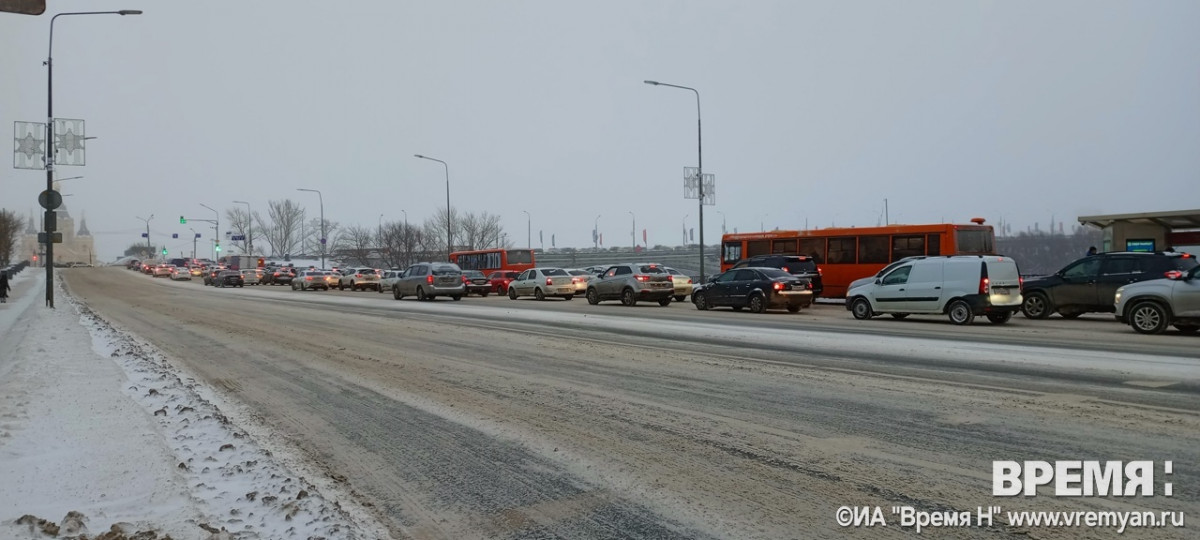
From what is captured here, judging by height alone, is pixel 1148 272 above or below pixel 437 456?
above

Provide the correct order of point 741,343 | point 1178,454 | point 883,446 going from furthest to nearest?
point 741,343
point 883,446
point 1178,454

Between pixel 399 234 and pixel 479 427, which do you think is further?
pixel 399 234

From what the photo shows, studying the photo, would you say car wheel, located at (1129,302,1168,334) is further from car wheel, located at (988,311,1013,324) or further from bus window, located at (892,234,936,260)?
bus window, located at (892,234,936,260)

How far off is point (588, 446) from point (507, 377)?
13.4ft

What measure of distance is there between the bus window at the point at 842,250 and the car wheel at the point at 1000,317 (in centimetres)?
962

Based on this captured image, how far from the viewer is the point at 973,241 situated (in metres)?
26.3

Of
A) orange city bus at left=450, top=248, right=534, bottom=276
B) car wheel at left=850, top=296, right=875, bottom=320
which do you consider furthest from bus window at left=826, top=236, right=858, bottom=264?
orange city bus at left=450, top=248, right=534, bottom=276

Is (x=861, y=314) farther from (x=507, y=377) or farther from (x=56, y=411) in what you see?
(x=56, y=411)

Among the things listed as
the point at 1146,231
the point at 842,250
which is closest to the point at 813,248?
the point at 842,250

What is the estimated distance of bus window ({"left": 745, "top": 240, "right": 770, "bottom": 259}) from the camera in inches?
1262

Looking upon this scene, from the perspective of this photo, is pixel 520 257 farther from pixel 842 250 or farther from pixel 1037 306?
pixel 1037 306

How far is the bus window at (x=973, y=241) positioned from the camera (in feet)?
84.8

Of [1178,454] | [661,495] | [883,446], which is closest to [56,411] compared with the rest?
[661,495]

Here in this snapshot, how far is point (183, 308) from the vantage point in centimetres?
2828
